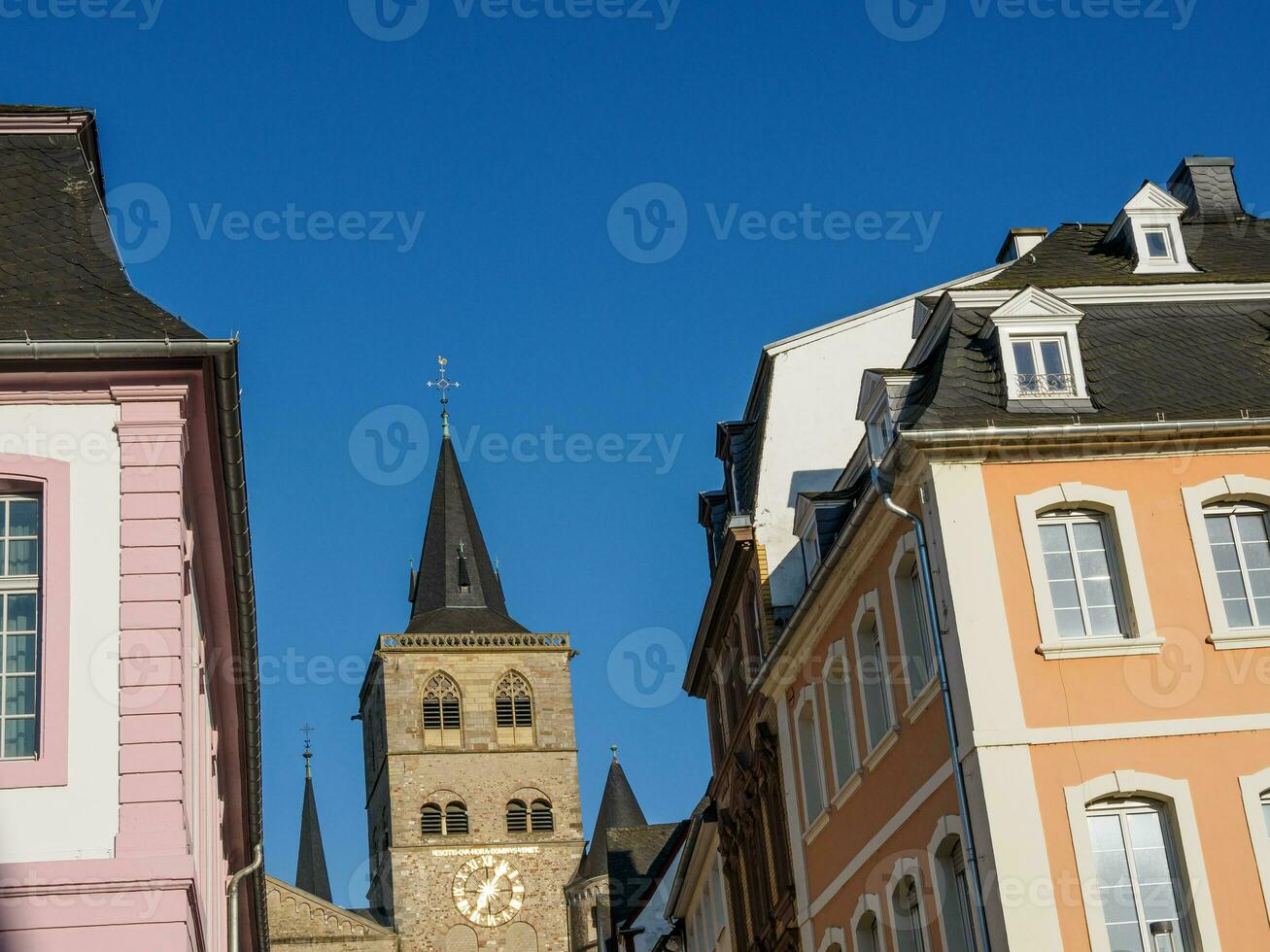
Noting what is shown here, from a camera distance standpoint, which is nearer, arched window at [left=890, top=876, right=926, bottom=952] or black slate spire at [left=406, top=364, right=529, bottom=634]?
arched window at [left=890, top=876, right=926, bottom=952]

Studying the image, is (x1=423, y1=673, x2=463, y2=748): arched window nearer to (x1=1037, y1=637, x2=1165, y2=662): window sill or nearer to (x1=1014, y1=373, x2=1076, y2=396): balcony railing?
(x1=1014, y1=373, x2=1076, y2=396): balcony railing

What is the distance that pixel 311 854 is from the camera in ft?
362

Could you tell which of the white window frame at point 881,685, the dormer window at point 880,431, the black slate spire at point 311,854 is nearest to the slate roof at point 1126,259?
the dormer window at point 880,431

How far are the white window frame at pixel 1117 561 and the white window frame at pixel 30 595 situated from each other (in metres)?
9.61

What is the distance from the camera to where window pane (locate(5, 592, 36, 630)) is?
14414 millimetres

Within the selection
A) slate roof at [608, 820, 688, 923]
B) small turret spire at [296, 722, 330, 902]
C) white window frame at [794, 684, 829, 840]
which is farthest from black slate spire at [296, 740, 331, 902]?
white window frame at [794, 684, 829, 840]

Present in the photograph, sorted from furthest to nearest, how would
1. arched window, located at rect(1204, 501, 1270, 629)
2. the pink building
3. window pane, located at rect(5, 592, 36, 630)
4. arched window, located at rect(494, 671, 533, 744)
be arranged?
arched window, located at rect(494, 671, 533, 744)
arched window, located at rect(1204, 501, 1270, 629)
window pane, located at rect(5, 592, 36, 630)
the pink building

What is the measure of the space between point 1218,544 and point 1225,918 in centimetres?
408

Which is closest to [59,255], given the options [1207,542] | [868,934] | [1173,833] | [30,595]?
[30,595]

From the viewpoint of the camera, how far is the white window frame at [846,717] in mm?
23562

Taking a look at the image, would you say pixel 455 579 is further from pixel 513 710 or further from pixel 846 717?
pixel 846 717

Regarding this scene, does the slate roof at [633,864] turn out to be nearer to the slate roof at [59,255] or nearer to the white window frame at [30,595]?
the slate roof at [59,255]

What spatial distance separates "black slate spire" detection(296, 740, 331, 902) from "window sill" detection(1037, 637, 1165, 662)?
92.9 metres

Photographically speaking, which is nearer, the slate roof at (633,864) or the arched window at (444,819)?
the slate roof at (633,864)
